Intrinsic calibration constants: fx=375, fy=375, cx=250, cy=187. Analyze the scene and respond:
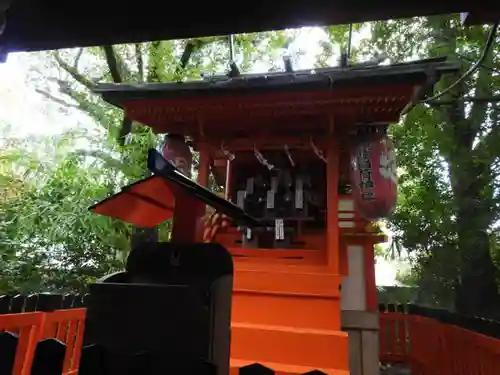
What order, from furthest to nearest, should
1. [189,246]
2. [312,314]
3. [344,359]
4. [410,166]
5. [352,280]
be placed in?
1. [410,166]
2. [352,280]
3. [312,314]
4. [344,359]
5. [189,246]

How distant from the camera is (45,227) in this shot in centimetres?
673

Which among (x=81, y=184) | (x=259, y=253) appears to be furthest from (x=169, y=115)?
(x=81, y=184)

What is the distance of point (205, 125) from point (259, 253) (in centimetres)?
195

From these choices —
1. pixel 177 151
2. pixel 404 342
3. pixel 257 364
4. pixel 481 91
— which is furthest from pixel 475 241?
pixel 257 364

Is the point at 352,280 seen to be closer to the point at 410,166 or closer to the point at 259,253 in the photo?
the point at 259,253

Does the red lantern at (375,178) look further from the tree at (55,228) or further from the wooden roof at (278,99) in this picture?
the tree at (55,228)

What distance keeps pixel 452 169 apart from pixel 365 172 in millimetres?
3583

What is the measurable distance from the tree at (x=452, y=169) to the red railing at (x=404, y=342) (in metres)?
1.17

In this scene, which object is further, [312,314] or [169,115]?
[169,115]

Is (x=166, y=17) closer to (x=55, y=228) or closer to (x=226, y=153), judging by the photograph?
(x=226, y=153)

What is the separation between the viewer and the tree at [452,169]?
661 cm

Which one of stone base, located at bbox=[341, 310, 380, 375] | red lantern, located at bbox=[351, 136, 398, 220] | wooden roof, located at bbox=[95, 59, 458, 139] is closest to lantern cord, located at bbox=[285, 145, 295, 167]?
wooden roof, located at bbox=[95, 59, 458, 139]

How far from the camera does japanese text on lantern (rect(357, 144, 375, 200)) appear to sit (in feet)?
14.9

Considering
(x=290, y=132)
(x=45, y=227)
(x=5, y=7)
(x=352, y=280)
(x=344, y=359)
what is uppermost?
(x=290, y=132)
